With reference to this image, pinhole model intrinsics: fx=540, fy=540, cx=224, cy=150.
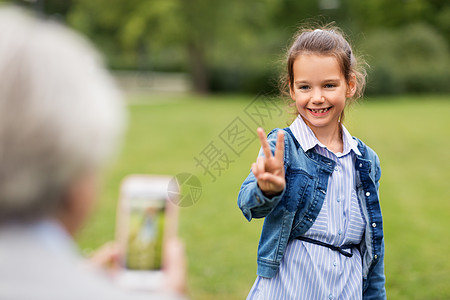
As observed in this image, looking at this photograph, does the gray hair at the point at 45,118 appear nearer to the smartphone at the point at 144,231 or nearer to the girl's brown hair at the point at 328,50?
the smartphone at the point at 144,231

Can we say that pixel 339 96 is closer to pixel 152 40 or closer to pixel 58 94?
pixel 58 94

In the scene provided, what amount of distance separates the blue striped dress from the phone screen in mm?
907

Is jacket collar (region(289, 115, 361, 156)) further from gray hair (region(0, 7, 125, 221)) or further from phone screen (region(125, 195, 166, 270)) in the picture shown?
gray hair (region(0, 7, 125, 221))

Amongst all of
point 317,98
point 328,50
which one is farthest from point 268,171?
point 328,50

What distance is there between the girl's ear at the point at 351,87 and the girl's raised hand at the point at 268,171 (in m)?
0.55

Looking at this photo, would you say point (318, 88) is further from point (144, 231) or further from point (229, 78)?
point (229, 78)

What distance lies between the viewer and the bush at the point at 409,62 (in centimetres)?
2909

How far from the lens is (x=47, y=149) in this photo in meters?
0.92

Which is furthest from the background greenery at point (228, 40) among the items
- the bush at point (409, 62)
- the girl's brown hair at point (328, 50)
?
the girl's brown hair at point (328, 50)

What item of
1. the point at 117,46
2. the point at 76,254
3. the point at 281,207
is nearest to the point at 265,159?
the point at 281,207

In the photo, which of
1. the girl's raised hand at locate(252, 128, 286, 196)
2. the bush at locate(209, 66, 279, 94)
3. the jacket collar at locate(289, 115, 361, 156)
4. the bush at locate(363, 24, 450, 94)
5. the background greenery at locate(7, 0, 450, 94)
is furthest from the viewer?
the bush at locate(209, 66, 279, 94)

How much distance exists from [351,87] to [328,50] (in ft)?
0.75

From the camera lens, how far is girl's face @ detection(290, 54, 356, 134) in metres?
2.28

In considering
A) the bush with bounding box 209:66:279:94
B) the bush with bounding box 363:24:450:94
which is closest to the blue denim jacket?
the bush with bounding box 363:24:450:94
